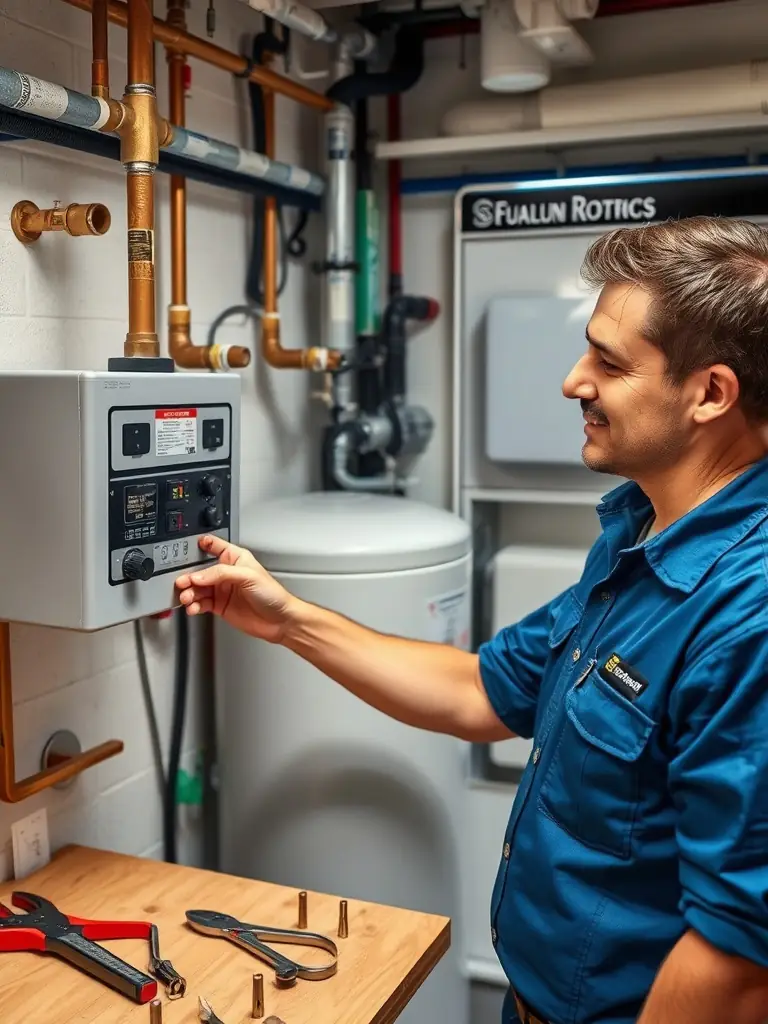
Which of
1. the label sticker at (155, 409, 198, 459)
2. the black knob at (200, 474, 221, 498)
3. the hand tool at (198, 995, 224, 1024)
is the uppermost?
the label sticker at (155, 409, 198, 459)

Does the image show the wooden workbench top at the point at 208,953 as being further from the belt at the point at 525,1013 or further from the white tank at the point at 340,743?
the white tank at the point at 340,743

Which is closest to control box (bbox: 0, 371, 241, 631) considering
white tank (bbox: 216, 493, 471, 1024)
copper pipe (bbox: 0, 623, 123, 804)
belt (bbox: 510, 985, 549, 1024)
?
copper pipe (bbox: 0, 623, 123, 804)

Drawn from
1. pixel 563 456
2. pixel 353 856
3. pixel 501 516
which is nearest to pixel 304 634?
pixel 353 856

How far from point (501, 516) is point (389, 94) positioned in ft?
3.12

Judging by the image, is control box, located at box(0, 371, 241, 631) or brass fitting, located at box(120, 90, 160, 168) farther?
brass fitting, located at box(120, 90, 160, 168)

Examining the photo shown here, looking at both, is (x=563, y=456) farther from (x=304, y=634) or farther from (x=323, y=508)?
(x=304, y=634)

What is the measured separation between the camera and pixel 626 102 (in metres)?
2.04

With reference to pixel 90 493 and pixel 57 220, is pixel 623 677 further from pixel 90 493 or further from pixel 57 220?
pixel 57 220

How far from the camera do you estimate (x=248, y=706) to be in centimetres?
186

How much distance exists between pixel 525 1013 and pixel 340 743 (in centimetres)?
64

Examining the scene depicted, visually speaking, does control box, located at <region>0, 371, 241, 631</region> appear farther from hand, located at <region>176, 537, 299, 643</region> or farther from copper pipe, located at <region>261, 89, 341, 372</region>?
copper pipe, located at <region>261, 89, 341, 372</region>

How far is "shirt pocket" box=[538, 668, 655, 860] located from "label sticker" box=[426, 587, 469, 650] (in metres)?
0.65

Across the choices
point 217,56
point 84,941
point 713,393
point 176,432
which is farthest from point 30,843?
point 217,56

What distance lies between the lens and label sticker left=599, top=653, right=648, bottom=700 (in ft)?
3.71
